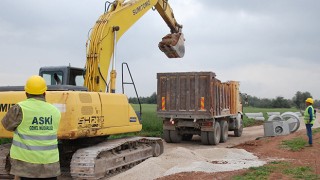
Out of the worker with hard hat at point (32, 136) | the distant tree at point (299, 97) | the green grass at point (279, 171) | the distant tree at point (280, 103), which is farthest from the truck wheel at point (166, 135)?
the distant tree at point (299, 97)

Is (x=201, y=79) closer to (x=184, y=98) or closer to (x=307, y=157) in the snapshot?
(x=184, y=98)

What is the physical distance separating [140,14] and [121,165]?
4.54 m

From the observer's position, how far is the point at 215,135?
16375 millimetres

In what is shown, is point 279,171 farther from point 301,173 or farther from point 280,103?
point 280,103

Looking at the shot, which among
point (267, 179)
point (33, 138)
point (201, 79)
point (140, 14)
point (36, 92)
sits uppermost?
point (140, 14)

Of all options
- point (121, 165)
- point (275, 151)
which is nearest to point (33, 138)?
point (121, 165)

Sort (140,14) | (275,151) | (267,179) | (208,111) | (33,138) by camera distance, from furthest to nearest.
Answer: (208,111)
(275,151)
(140,14)
(267,179)
(33,138)

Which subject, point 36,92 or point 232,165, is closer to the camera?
point 36,92

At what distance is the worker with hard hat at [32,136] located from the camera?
15.9 ft

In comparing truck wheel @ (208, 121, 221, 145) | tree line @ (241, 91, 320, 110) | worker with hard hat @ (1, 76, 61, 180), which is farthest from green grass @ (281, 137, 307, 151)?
tree line @ (241, 91, 320, 110)

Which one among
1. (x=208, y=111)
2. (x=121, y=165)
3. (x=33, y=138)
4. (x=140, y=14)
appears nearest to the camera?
(x=33, y=138)

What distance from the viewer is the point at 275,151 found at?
43.8 ft

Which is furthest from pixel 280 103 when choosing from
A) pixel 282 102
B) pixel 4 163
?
pixel 4 163

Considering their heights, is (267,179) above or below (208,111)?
below
